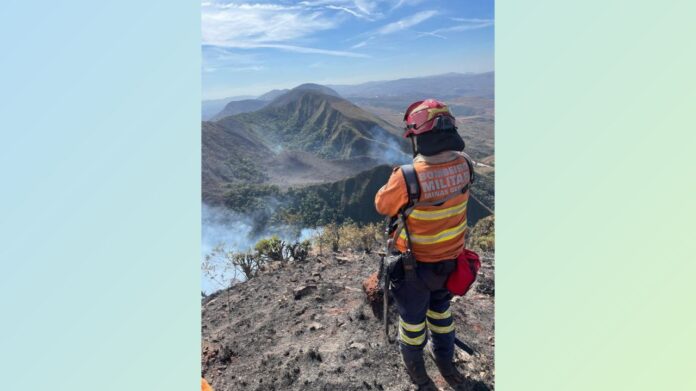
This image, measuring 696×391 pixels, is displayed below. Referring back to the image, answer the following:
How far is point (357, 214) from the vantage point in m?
4.45


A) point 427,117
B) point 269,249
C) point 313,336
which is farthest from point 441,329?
point 269,249

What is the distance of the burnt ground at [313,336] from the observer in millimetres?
3188

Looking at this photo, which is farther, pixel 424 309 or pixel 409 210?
pixel 424 309

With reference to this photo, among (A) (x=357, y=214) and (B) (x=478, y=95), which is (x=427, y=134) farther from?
(A) (x=357, y=214)

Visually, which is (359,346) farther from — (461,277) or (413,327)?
(461,277)

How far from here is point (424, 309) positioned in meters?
2.88

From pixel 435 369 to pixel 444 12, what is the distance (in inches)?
115

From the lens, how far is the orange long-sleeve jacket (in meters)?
2.60

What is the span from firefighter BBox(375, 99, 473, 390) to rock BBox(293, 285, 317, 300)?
1.26 m

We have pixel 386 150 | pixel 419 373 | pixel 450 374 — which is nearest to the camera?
pixel 419 373

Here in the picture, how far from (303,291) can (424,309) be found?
4.87ft

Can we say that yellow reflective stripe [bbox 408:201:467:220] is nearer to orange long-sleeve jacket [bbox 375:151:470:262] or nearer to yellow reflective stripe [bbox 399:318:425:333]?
orange long-sleeve jacket [bbox 375:151:470:262]

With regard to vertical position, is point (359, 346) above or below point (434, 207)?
below

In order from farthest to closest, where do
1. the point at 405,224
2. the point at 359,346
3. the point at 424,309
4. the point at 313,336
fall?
the point at 313,336 → the point at 359,346 → the point at 424,309 → the point at 405,224
